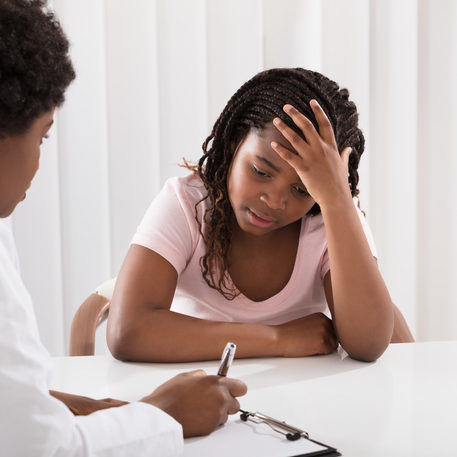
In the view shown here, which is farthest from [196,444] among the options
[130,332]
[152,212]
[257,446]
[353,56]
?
[353,56]

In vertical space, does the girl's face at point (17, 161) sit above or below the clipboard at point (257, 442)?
above

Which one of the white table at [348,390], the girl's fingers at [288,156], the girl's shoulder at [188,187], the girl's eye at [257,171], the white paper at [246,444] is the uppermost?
the girl's fingers at [288,156]

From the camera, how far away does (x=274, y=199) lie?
1.35 metres

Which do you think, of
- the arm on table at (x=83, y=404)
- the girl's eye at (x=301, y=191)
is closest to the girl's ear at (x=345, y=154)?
the girl's eye at (x=301, y=191)

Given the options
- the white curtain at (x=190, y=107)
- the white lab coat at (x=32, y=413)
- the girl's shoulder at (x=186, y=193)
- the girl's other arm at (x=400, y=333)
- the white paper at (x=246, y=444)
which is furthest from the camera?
the white curtain at (x=190, y=107)

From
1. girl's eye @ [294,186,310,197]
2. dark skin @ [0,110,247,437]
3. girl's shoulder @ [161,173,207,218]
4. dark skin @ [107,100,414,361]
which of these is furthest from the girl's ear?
dark skin @ [0,110,247,437]

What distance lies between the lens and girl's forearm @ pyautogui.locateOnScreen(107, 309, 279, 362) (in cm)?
128

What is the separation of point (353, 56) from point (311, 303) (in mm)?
1371

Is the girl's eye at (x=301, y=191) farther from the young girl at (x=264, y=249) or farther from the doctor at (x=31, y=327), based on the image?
the doctor at (x=31, y=327)

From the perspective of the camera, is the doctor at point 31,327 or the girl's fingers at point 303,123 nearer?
the doctor at point 31,327

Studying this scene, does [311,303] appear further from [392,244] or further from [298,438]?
[392,244]

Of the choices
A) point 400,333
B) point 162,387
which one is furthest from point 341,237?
point 162,387

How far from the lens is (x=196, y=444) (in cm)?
86

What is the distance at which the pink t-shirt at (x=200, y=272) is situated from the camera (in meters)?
1.46
